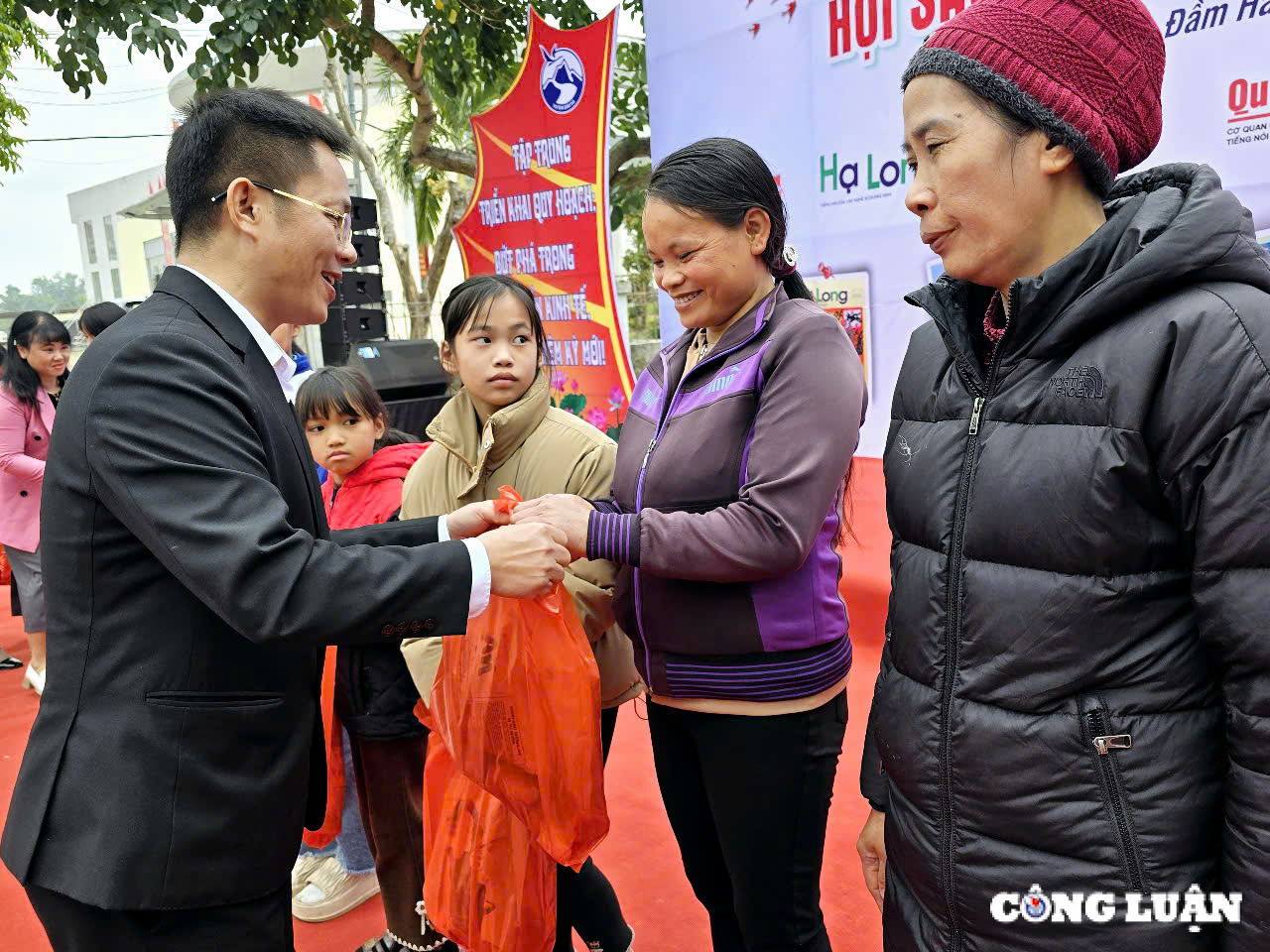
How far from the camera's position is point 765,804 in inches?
60.6

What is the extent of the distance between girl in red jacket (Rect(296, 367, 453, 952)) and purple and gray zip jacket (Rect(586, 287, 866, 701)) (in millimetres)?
793

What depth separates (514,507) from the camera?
1688mm

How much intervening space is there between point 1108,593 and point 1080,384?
0.72 ft

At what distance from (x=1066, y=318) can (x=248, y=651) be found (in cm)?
110

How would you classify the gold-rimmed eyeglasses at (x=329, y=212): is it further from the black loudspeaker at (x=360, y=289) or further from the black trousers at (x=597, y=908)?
the black loudspeaker at (x=360, y=289)

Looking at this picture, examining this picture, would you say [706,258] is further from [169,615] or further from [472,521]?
[169,615]

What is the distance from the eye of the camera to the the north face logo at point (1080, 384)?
3.09 feet

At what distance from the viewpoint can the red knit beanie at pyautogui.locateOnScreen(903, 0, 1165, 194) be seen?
3.21 feet

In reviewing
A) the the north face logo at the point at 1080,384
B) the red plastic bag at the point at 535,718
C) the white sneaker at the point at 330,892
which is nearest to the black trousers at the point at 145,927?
the red plastic bag at the point at 535,718

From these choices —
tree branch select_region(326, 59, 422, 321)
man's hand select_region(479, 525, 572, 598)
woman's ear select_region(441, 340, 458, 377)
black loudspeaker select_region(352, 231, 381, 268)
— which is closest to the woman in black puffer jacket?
man's hand select_region(479, 525, 572, 598)

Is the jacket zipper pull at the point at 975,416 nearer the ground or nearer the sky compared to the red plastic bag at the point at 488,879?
nearer the sky

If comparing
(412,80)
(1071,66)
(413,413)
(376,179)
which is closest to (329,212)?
(1071,66)

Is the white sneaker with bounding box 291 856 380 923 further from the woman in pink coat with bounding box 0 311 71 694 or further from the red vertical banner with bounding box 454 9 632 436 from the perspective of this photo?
the red vertical banner with bounding box 454 9 632 436

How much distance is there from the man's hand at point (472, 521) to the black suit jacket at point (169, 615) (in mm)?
419
